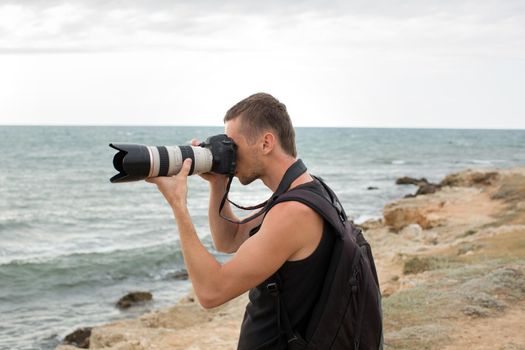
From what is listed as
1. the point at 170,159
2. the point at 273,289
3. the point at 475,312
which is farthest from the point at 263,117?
the point at 475,312

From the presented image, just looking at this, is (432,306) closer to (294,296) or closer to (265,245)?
(294,296)

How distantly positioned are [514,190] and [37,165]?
45.7 metres

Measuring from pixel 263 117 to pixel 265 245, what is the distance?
0.57m

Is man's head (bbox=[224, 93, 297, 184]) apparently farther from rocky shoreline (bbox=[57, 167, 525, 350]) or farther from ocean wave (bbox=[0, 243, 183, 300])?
ocean wave (bbox=[0, 243, 183, 300])

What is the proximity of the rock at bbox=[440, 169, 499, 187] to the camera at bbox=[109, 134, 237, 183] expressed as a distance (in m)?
30.5

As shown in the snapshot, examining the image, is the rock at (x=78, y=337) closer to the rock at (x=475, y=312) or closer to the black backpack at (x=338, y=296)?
the rock at (x=475, y=312)

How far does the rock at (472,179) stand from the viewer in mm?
31672

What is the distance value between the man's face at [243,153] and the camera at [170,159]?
24 mm

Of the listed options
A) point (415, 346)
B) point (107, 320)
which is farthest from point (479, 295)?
point (107, 320)

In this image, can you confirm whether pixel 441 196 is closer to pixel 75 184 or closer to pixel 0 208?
pixel 0 208

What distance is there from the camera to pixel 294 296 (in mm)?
2463

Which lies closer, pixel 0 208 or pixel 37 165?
pixel 0 208

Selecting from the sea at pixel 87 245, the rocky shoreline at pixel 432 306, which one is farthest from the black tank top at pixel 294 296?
the sea at pixel 87 245

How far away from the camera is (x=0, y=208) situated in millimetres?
29766
